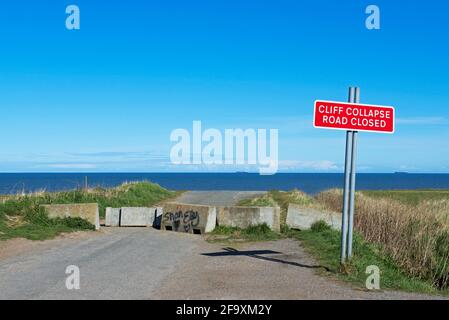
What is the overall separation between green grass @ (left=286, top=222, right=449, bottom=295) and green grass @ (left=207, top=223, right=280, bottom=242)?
2.36 feet

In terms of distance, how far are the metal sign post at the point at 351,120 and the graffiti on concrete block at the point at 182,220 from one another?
25.8 ft

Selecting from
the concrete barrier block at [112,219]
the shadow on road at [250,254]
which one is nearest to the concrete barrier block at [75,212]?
the concrete barrier block at [112,219]

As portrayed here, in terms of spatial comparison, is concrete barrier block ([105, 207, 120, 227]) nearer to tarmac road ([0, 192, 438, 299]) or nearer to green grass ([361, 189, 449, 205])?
tarmac road ([0, 192, 438, 299])

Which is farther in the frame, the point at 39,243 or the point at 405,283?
the point at 39,243

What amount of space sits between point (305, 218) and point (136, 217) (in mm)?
6059


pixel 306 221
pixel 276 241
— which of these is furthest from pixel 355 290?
pixel 306 221

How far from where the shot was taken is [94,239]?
49.9ft

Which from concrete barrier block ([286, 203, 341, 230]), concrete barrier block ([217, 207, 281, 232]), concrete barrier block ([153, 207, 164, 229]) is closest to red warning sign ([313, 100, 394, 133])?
concrete barrier block ([217, 207, 281, 232])

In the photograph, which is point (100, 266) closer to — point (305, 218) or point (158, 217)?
point (158, 217)

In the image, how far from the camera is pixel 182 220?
17656 millimetres

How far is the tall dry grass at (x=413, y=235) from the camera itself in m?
13.2
